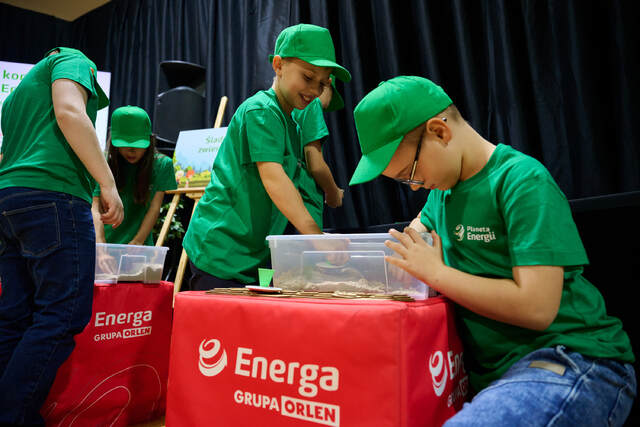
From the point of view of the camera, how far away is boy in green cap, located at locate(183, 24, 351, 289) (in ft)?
3.81

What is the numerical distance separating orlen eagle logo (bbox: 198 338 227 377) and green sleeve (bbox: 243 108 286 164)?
517 millimetres

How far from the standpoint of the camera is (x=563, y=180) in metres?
1.62

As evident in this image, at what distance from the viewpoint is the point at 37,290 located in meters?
1.24

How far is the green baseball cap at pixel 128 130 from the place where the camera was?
1853 mm

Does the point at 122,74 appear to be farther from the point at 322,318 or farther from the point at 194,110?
the point at 322,318

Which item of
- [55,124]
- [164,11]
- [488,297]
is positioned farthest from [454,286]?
[164,11]

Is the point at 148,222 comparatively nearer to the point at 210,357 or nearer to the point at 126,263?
the point at 126,263

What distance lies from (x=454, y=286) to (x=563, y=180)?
1154 mm

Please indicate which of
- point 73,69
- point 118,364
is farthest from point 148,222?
point 73,69

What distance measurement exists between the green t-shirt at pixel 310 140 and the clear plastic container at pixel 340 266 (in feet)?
1.34

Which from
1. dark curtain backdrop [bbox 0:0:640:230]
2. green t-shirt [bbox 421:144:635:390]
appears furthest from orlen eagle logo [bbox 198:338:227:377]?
dark curtain backdrop [bbox 0:0:640:230]

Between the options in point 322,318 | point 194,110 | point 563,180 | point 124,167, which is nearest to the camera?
point 322,318

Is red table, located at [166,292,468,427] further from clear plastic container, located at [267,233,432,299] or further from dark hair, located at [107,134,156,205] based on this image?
dark hair, located at [107,134,156,205]

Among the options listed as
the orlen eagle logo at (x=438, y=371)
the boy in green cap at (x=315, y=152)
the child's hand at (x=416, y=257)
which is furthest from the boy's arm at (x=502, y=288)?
the boy in green cap at (x=315, y=152)
